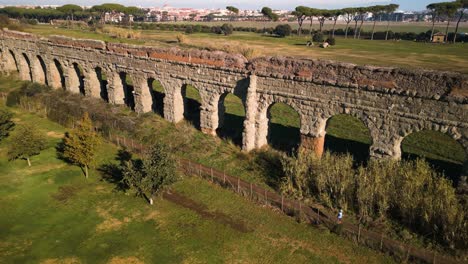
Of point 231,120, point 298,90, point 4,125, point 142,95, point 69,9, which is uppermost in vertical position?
point 69,9

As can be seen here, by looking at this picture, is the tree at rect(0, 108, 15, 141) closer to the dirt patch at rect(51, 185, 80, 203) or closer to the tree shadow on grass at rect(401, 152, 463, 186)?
the dirt patch at rect(51, 185, 80, 203)

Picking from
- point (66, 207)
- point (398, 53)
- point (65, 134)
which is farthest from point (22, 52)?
point (398, 53)

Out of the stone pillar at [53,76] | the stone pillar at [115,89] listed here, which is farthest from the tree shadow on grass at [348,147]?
the stone pillar at [53,76]

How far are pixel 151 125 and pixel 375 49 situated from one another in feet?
153

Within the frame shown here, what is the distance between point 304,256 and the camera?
1098 centimetres

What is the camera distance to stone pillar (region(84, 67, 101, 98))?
83.4ft

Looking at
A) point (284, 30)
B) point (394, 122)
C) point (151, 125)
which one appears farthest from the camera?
point (284, 30)

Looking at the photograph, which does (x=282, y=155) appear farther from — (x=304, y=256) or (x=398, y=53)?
(x=398, y=53)

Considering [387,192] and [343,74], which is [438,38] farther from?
[387,192]

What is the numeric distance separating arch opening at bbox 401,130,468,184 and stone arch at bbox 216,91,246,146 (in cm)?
842

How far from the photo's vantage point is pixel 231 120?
74.5 ft

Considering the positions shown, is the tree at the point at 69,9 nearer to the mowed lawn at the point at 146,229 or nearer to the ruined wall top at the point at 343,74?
the ruined wall top at the point at 343,74

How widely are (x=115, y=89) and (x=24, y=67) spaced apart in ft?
47.8

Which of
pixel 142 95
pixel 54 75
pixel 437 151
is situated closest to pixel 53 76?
pixel 54 75
